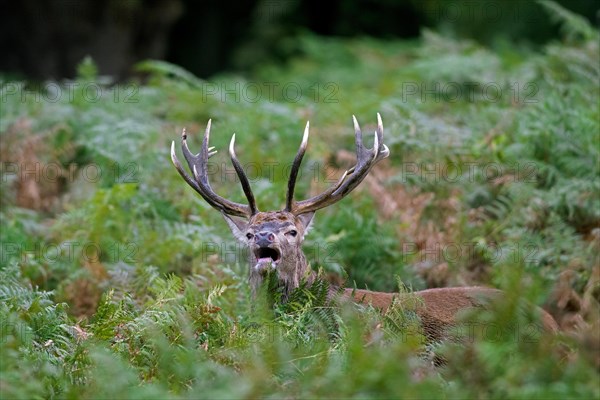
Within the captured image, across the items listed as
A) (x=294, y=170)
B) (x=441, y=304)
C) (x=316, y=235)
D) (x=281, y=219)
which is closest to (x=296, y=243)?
(x=281, y=219)

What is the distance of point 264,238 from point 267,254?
156mm

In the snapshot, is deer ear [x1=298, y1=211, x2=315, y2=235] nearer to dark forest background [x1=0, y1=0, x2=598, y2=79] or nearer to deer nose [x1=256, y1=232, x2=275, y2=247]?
deer nose [x1=256, y1=232, x2=275, y2=247]

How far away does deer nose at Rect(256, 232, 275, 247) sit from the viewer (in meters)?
6.63

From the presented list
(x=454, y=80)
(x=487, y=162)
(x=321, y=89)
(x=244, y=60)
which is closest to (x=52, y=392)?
(x=487, y=162)

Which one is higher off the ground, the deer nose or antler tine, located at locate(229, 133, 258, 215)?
antler tine, located at locate(229, 133, 258, 215)

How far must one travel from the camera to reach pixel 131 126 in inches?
389

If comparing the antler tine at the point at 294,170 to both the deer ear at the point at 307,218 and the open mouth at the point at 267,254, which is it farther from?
the open mouth at the point at 267,254

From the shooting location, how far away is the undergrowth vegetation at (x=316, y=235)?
15.5ft

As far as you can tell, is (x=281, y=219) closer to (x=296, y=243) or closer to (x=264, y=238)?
(x=296, y=243)

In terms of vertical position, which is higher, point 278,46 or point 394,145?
point 394,145

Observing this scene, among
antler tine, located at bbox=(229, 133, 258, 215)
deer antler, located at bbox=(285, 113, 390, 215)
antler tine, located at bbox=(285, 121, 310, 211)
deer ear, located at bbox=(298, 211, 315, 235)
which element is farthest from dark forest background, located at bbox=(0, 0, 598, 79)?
antler tine, located at bbox=(229, 133, 258, 215)

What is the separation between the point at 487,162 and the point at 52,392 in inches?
206

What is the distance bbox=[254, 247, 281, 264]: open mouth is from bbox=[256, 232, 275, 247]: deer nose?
67 mm

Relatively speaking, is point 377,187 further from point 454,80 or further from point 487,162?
point 454,80
